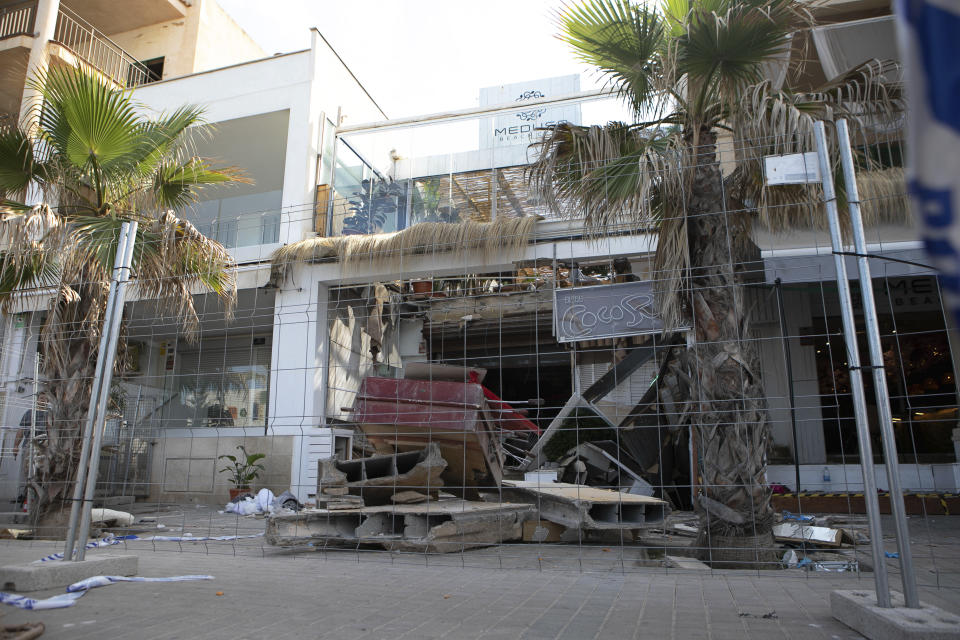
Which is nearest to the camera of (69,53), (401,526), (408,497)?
(401,526)

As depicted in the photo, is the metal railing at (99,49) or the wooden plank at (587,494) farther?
the metal railing at (99,49)

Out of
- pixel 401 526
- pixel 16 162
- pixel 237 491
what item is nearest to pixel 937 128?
pixel 401 526

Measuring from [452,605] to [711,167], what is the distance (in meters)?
4.45

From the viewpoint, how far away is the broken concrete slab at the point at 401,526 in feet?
20.9

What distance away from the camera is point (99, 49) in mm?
18406

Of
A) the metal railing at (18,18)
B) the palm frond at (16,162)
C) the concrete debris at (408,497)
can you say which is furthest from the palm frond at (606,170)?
the metal railing at (18,18)

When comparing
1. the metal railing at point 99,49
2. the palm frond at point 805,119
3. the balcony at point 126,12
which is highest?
the balcony at point 126,12

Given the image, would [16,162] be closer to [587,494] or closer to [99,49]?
[587,494]

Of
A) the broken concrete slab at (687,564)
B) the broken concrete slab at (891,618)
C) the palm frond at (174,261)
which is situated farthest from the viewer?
the palm frond at (174,261)

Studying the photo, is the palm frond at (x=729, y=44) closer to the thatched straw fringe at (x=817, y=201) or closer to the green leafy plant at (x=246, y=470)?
the thatched straw fringe at (x=817, y=201)

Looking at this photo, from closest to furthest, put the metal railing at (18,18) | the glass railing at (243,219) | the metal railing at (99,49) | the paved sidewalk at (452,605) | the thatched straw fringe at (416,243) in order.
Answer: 1. the paved sidewalk at (452,605)
2. the thatched straw fringe at (416,243)
3. the glass railing at (243,219)
4. the metal railing at (18,18)
5. the metal railing at (99,49)

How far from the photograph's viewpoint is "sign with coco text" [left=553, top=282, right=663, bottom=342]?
707cm

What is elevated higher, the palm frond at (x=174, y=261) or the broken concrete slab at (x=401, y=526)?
the palm frond at (x=174, y=261)

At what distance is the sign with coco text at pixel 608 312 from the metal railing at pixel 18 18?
1761 cm
